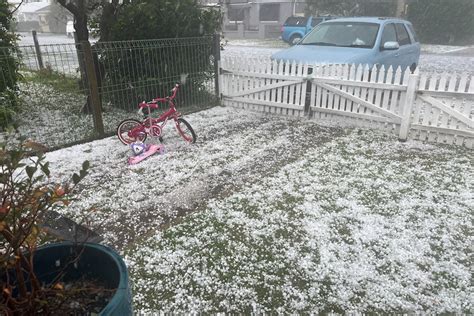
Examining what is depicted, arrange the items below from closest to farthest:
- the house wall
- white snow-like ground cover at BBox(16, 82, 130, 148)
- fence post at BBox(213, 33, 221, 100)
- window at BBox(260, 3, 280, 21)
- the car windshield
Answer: white snow-like ground cover at BBox(16, 82, 130, 148)
the car windshield
fence post at BBox(213, 33, 221, 100)
the house wall
window at BBox(260, 3, 280, 21)

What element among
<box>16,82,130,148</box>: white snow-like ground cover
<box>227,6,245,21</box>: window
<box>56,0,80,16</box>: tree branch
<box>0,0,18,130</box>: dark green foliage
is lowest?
<box>16,82,130,148</box>: white snow-like ground cover

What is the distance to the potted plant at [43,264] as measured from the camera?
1.38 m

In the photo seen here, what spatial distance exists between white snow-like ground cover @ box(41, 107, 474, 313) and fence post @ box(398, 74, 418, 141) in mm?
232

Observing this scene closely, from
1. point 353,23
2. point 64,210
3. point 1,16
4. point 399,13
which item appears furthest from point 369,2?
point 64,210

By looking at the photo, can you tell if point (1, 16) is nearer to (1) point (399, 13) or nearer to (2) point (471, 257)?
(2) point (471, 257)

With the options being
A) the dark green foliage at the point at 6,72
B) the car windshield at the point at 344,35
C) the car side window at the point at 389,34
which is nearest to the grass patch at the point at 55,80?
the dark green foliage at the point at 6,72

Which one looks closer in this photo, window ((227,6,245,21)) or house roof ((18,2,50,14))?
window ((227,6,245,21))

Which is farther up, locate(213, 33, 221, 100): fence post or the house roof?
the house roof

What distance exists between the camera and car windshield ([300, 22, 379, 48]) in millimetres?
6988

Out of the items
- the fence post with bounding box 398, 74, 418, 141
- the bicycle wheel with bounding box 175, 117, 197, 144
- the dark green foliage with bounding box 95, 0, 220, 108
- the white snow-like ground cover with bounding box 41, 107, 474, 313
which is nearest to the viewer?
the white snow-like ground cover with bounding box 41, 107, 474, 313

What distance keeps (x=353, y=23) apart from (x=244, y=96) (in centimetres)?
287

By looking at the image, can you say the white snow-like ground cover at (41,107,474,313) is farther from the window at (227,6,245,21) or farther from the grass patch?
the window at (227,6,245,21)

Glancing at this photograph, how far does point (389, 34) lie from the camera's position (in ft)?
24.0

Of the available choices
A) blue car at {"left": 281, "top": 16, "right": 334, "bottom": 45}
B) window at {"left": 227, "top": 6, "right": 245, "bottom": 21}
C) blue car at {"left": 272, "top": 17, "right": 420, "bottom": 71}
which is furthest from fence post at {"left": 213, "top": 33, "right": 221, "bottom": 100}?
window at {"left": 227, "top": 6, "right": 245, "bottom": 21}
